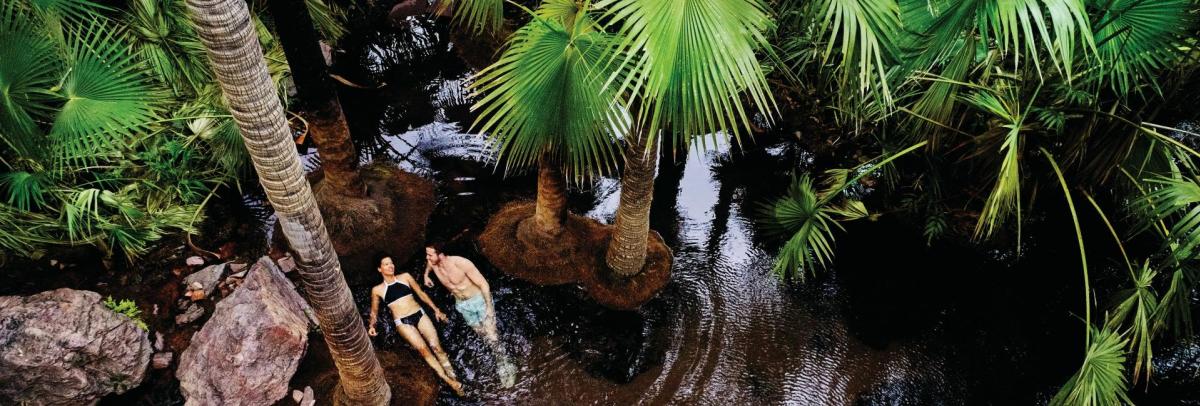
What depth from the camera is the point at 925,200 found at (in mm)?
6418

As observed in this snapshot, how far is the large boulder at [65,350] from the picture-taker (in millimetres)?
4504

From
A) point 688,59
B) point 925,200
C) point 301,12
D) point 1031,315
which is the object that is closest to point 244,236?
point 301,12

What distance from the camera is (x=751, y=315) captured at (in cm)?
590

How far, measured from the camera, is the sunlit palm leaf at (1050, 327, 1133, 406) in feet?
11.8

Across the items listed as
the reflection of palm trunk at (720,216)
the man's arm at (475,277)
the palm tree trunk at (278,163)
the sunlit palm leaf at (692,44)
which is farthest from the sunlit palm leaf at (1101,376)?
the palm tree trunk at (278,163)

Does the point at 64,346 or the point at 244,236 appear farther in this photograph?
the point at 244,236

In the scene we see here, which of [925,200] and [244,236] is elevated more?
[244,236]

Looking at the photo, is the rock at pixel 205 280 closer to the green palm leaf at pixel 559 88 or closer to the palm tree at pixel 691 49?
the green palm leaf at pixel 559 88

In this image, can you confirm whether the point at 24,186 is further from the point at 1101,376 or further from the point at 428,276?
the point at 1101,376

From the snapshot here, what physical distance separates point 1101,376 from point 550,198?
4008mm

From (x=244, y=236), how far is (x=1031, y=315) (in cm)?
749

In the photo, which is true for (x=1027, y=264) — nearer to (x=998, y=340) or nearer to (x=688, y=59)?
(x=998, y=340)

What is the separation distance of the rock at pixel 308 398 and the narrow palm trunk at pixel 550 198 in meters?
2.35

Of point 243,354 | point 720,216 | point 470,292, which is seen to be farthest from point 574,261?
point 243,354
